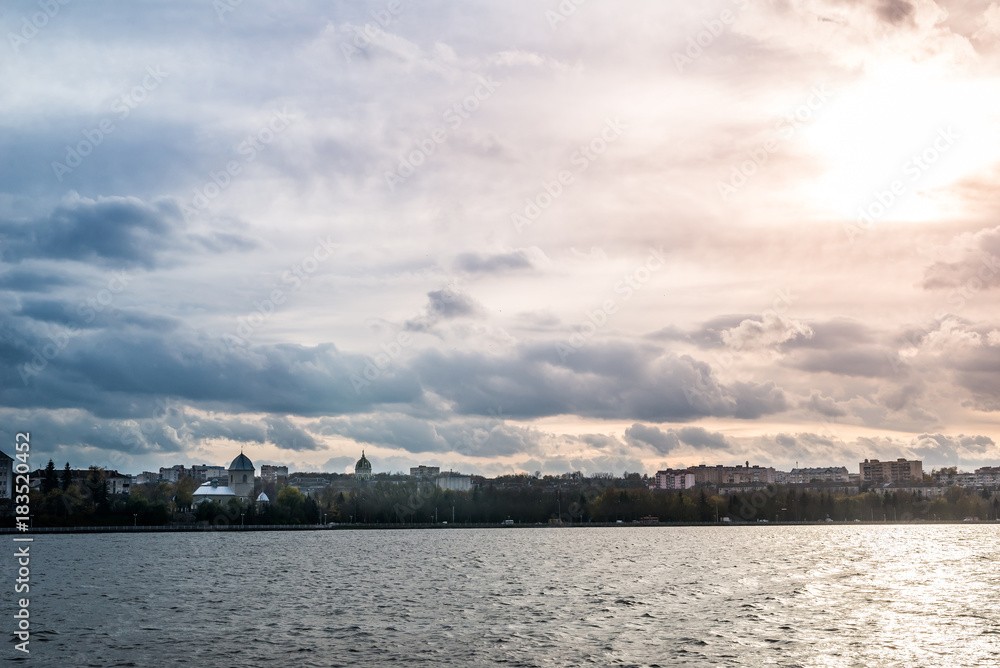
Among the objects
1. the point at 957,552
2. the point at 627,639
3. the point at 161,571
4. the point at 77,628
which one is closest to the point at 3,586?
the point at 161,571

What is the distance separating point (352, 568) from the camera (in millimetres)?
87000

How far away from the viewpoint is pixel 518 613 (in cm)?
5022

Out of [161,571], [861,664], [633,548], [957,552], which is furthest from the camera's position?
[633,548]

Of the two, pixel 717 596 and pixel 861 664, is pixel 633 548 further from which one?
pixel 861 664

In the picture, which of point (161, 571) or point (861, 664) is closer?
point (861, 664)

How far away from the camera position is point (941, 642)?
40.2 metres

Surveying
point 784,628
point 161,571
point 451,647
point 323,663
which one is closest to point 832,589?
point 784,628

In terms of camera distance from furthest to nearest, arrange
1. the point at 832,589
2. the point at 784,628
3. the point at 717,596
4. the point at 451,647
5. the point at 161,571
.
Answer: the point at 161,571 < the point at 832,589 < the point at 717,596 < the point at 784,628 < the point at 451,647

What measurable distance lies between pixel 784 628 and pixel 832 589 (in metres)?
22.3

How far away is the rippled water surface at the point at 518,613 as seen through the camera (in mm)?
37375

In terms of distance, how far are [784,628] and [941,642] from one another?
678 centimetres

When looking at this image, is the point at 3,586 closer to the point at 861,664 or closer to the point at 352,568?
the point at 352,568

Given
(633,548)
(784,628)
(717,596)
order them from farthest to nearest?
(633,548) < (717,596) < (784,628)

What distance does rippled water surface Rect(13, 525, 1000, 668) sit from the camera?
37.4m
